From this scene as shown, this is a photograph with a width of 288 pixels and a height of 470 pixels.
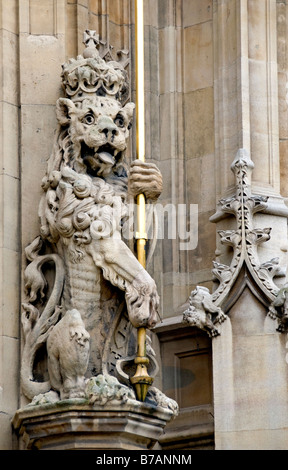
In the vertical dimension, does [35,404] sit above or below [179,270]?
below

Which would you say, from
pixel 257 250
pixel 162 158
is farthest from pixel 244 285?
pixel 162 158

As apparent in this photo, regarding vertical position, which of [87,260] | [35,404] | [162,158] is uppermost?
[162,158]

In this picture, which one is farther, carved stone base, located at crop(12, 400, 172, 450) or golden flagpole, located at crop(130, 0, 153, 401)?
golden flagpole, located at crop(130, 0, 153, 401)

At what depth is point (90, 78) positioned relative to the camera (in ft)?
47.8

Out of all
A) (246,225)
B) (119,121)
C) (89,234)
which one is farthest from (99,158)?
(246,225)

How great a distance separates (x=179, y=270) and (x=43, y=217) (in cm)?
130

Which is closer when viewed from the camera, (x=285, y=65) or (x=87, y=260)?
(x=87, y=260)

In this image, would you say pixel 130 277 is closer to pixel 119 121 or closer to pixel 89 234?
pixel 89 234

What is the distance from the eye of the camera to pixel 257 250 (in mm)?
14867

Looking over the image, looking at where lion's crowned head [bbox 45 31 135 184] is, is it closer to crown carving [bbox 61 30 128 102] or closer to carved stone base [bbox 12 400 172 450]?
crown carving [bbox 61 30 128 102]

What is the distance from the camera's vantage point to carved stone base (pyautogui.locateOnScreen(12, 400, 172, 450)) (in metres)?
13.8

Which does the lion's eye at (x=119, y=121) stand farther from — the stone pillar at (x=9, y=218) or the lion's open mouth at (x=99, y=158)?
the stone pillar at (x=9, y=218)

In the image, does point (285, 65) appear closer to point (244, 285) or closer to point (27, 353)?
point (244, 285)

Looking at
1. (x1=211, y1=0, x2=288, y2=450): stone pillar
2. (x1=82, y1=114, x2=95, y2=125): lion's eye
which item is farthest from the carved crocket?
(x1=211, y1=0, x2=288, y2=450): stone pillar
